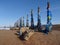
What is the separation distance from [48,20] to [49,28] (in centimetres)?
→ 98

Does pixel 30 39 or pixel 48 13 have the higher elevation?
pixel 48 13

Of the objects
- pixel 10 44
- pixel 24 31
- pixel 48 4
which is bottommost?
pixel 10 44

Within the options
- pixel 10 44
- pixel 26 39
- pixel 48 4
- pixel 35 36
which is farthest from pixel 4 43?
pixel 48 4

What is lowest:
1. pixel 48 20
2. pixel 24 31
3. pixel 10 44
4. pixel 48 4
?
pixel 10 44

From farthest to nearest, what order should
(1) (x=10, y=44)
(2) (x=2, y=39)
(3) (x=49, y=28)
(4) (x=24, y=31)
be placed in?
1. (3) (x=49, y=28)
2. (4) (x=24, y=31)
3. (2) (x=2, y=39)
4. (1) (x=10, y=44)

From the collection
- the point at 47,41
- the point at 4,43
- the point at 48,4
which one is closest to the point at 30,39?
the point at 47,41

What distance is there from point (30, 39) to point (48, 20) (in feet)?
16.0

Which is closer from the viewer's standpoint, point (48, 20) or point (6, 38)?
point (6, 38)

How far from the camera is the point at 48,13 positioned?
17062 millimetres

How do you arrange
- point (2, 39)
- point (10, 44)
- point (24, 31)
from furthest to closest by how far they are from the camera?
point (24, 31) → point (2, 39) → point (10, 44)

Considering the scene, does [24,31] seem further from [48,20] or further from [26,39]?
[48,20]

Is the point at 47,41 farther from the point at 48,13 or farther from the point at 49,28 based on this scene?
the point at 48,13

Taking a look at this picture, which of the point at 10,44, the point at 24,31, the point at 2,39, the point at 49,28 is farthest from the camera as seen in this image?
the point at 49,28

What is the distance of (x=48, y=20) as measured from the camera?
16.9 meters
